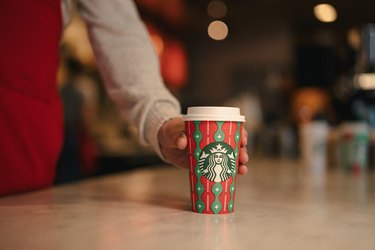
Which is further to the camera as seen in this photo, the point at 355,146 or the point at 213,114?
the point at 355,146

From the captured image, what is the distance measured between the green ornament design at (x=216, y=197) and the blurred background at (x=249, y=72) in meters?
1.22

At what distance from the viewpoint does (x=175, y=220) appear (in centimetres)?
71

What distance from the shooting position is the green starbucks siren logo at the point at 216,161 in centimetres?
76

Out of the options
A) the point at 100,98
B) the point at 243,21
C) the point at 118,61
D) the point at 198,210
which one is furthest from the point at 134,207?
the point at 243,21

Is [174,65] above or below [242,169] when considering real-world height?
above

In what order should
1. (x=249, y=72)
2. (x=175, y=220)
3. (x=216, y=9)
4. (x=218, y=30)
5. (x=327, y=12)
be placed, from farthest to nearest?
1. (x=249, y=72)
2. (x=218, y=30)
3. (x=216, y=9)
4. (x=327, y=12)
5. (x=175, y=220)

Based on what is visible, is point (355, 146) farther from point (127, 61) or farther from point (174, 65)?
point (174, 65)

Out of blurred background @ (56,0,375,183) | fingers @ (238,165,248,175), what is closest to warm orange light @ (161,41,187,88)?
blurred background @ (56,0,375,183)

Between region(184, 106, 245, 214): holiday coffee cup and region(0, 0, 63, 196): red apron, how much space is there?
43cm

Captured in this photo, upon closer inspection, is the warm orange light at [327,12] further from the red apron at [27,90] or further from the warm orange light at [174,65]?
the warm orange light at [174,65]

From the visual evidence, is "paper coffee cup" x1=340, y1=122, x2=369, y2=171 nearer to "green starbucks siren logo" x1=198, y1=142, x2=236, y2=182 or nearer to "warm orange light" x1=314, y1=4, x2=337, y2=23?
"warm orange light" x1=314, y1=4, x2=337, y2=23

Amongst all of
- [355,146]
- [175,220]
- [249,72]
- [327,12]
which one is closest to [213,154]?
[175,220]

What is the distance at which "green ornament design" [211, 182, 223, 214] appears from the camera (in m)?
0.77

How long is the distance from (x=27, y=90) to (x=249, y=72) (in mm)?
6124
